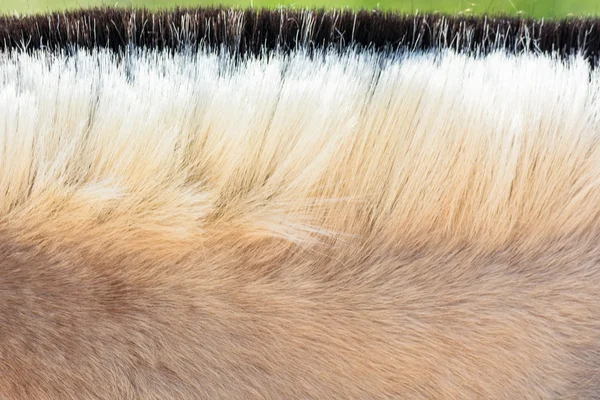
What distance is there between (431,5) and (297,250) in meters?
0.40

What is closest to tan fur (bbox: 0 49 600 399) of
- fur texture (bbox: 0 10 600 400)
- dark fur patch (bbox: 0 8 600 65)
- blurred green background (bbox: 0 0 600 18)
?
fur texture (bbox: 0 10 600 400)

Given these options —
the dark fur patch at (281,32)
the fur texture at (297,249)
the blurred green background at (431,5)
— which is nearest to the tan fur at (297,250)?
the fur texture at (297,249)

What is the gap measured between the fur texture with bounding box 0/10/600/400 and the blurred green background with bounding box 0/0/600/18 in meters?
0.28

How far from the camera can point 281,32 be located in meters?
0.46

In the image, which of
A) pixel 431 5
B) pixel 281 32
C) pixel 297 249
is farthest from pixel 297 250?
pixel 431 5

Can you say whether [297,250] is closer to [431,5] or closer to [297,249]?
[297,249]

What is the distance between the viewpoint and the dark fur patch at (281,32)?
1.48 ft

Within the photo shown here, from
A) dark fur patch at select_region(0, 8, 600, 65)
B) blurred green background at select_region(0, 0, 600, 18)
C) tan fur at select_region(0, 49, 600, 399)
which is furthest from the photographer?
blurred green background at select_region(0, 0, 600, 18)

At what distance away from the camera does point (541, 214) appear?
1.15 ft

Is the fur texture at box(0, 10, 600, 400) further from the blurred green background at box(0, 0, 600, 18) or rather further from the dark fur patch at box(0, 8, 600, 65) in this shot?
the blurred green background at box(0, 0, 600, 18)

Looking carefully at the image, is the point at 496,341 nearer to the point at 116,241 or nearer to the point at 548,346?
the point at 548,346

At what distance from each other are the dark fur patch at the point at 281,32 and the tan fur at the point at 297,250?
0.10 meters

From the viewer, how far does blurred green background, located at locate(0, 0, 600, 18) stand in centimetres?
60

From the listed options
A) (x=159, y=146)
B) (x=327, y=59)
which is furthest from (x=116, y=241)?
(x=327, y=59)
